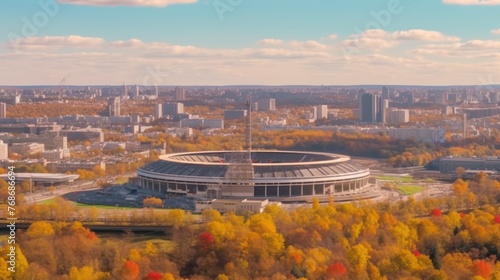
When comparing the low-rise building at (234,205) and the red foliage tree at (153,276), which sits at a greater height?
the red foliage tree at (153,276)

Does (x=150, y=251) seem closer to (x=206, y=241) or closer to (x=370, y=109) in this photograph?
(x=206, y=241)

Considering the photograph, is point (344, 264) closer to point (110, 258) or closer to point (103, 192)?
point (110, 258)

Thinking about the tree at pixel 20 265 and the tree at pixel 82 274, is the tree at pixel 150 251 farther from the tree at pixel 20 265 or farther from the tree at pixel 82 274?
the tree at pixel 20 265

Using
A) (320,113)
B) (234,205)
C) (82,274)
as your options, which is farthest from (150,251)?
(320,113)

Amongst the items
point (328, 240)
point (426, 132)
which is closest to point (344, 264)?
point (328, 240)

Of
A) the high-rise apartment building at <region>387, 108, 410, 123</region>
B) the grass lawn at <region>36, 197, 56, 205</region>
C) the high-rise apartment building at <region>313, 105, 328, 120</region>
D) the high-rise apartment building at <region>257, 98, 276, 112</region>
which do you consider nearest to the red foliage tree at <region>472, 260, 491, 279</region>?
the grass lawn at <region>36, 197, 56, 205</region>

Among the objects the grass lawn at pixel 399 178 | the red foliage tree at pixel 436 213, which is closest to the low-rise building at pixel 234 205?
the red foliage tree at pixel 436 213

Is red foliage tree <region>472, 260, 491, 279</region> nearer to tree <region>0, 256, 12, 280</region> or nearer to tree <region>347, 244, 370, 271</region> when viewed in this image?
tree <region>347, 244, 370, 271</region>
